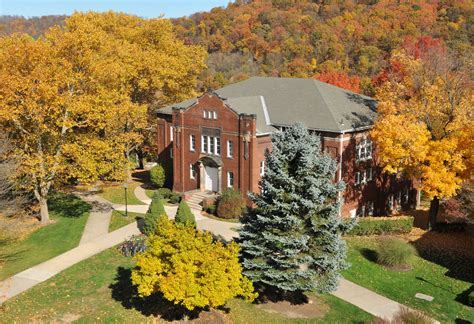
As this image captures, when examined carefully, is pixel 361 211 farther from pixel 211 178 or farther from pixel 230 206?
pixel 211 178

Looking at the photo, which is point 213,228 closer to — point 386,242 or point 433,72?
point 386,242

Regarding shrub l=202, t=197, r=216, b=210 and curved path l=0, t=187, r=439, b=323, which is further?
shrub l=202, t=197, r=216, b=210

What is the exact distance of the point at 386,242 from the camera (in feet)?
86.1

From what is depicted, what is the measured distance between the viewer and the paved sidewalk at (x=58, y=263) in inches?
858

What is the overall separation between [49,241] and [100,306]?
30.9 ft

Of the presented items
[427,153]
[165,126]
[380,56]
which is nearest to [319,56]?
[380,56]

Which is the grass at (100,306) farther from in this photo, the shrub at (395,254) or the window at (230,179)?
the window at (230,179)

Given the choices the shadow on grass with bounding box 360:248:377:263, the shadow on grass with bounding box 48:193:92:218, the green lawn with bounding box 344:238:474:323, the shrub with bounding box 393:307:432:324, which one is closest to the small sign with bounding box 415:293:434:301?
the green lawn with bounding box 344:238:474:323

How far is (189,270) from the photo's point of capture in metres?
16.6

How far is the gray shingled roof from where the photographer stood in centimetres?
3359

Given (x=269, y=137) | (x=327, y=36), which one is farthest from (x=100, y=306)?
(x=327, y=36)

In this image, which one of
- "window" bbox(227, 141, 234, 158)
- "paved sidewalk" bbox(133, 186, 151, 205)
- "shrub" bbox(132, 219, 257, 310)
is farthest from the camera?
"paved sidewalk" bbox(133, 186, 151, 205)

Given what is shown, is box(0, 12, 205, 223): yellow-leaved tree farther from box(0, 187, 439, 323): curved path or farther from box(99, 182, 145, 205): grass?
box(99, 182, 145, 205): grass

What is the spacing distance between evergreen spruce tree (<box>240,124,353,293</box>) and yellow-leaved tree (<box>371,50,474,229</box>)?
1006cm
